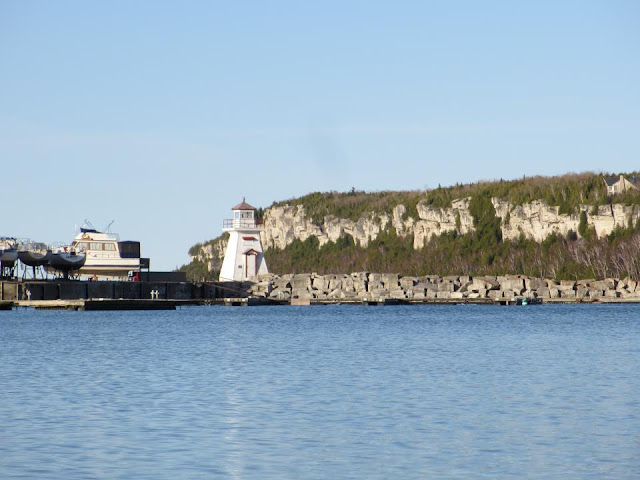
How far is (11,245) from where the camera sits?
4564 inches

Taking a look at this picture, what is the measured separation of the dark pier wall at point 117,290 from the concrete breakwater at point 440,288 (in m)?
4.12

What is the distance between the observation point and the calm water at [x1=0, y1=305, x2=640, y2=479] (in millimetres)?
20422

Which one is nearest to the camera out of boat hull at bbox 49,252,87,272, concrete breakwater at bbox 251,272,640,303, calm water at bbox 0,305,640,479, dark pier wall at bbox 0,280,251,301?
calm water at bbox 0,305,640,479

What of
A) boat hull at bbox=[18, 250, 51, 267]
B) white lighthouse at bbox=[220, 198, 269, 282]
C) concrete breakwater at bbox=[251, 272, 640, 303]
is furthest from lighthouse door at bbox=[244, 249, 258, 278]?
boat hull at bbox=[18, 250, 51, 267]

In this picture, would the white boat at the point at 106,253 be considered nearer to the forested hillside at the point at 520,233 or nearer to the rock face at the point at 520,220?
the rock face at the point at 520,220

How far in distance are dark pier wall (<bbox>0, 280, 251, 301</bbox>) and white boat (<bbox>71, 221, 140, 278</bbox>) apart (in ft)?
14.7

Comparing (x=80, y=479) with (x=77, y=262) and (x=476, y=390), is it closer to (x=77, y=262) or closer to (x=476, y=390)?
(x=476, y=390)

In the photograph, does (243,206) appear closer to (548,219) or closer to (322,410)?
(548,219)

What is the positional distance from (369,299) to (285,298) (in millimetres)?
11188

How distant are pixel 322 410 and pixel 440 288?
12698 cm

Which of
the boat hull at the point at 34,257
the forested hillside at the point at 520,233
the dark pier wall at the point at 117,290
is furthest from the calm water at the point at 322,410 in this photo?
the forested hillside at the point at 520,233

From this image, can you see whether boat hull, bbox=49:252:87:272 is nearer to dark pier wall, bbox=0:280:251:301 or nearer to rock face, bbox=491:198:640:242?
dark pier wall, bbox=0:280:251:301

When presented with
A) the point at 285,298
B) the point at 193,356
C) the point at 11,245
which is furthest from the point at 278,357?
the point at 285,298

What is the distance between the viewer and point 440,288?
154 meters
